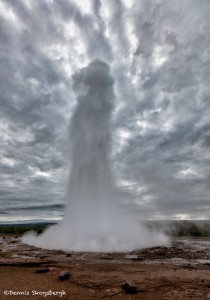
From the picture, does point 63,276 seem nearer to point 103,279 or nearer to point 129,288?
point 103,279

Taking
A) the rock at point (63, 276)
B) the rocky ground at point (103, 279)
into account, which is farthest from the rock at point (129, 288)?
the rock at point (63, 276)

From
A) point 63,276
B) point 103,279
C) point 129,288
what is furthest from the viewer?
point 63,276

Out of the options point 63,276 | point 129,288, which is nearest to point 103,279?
point 63,276

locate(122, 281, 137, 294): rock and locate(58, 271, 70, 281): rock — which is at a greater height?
locate(58, 271, 70, 281): rock

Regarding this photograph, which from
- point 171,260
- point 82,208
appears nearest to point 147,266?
point 171,260

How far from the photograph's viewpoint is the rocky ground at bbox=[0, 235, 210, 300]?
9406mm

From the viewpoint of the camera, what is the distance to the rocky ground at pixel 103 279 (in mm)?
9406

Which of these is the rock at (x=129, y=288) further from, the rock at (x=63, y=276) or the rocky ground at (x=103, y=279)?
the rock at (x=63, y=276)

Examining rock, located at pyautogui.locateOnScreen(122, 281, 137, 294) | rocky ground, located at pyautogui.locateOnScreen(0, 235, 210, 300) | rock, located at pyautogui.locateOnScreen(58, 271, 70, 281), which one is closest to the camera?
rocky ground, located at pyautogui.locateOnScreen(0, 235, 210, 300)

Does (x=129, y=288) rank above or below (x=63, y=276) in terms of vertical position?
below

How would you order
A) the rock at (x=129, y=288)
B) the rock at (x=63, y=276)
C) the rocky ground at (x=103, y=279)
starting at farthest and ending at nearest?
the rock at (x=63, y=276) → the rock at (x=129, y=288) → the rocky ground at (x=103, y=279)

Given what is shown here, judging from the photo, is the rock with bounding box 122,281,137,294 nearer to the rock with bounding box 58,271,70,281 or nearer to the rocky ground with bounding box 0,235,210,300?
the rocky ground with bounding box 0,235,210,300

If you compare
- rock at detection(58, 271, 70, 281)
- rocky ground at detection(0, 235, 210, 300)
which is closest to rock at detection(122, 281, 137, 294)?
rocky ground at detection(0, 235, 210, 300)

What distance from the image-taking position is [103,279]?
11.3 metres
